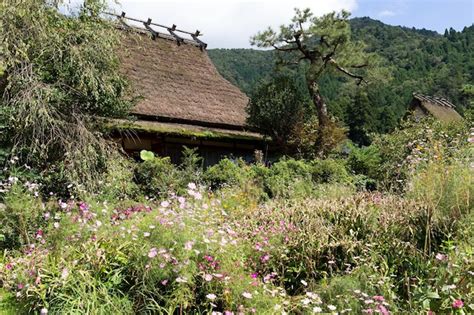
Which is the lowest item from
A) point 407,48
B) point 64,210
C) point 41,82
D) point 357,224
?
point 64,210

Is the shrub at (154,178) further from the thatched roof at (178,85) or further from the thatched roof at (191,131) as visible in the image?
the thatched roof at (178,85)

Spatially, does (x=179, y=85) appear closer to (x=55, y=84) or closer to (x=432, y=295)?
(x=55, y=84)

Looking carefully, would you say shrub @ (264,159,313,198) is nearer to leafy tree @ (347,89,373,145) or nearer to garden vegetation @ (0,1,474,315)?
garden vegetation @ (0,1,474,315)

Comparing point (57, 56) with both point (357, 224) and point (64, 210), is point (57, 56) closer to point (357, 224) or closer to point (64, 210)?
point (64, 210)

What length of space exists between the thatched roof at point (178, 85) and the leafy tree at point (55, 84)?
3.80 metres

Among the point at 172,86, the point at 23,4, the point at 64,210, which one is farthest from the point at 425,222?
the point at 172,86

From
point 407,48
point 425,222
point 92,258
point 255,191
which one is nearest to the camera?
point 92,258

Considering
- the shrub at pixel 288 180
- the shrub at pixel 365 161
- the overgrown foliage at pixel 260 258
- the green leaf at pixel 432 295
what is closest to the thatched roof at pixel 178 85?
the shrub at pixel 365 161

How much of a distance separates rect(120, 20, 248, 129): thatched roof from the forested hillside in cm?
1703

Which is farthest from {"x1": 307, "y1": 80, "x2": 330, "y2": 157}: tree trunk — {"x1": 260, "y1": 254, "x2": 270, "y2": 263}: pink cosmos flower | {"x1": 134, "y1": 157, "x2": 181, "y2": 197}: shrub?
{"x1": 260, "y1": 254, "x2": 270, "y2": 263}: pink cosmos flower

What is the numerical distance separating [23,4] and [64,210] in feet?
13.7

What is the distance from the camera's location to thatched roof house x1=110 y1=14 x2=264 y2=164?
12664 mm

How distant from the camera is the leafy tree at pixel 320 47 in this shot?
14.1 m

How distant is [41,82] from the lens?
7598 mm
